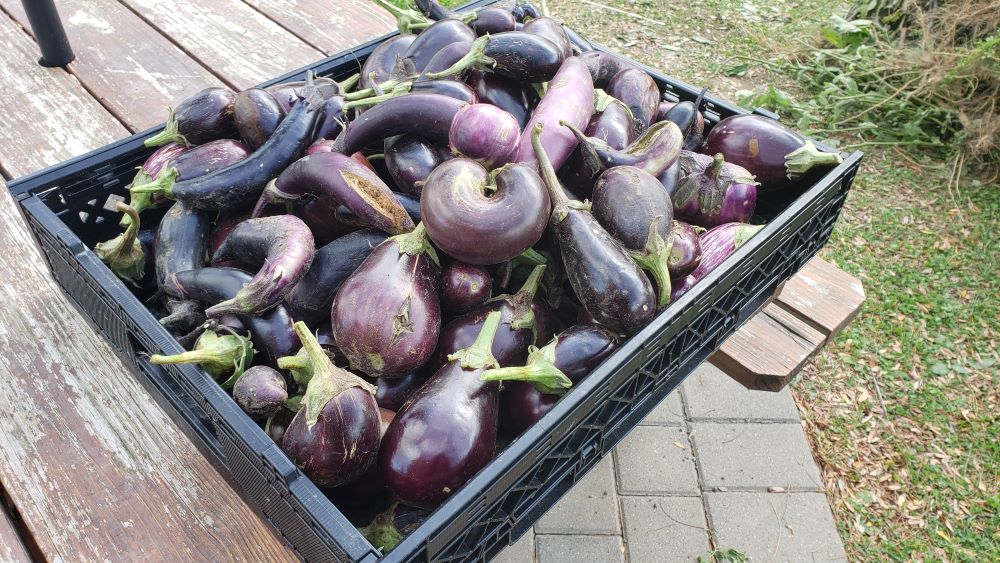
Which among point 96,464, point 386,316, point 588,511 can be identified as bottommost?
point 588,511

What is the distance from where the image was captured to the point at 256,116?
3.23 ft

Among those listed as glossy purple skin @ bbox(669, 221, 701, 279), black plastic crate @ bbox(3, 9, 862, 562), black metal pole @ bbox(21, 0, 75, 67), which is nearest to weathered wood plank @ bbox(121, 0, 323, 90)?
black metal pole @ bbox(21, 0, 75, 67)

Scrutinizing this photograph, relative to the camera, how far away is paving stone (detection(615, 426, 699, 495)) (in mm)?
1558

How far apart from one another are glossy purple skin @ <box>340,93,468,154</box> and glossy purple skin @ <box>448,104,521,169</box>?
2cm

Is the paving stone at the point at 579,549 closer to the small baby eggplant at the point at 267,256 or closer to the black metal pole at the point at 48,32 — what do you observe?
the small baby eggplant at the point at 267,256

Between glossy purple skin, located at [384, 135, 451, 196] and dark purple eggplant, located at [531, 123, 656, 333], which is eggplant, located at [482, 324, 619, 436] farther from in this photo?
glossy purple skin, located at [384, 135, 451, 196]

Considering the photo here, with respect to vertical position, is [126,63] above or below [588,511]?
above

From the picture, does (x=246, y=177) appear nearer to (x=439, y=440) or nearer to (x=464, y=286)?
(x=464, y=286)

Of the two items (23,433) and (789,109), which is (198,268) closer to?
(23,433)

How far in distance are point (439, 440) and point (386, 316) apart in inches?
5.4

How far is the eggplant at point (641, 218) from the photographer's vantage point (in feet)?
2.76

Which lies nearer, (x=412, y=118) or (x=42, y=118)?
(x=412, y=118)

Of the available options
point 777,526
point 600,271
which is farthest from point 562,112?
point 777,526

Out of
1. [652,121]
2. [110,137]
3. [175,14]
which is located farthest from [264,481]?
[175,14]
